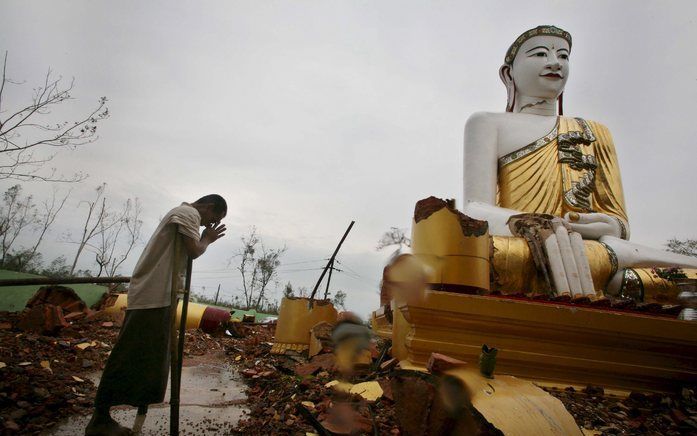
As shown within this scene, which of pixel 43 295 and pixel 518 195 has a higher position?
pixel 518 195

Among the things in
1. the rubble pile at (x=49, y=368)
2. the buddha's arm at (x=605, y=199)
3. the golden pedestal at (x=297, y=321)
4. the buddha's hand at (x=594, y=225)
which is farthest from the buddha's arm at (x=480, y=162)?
the rubble pile at (x=49, y=368)

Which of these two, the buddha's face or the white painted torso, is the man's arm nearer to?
the white painted torso

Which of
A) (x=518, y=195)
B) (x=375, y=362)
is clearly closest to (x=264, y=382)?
(x=375, y=362)

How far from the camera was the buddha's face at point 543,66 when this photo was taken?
4.87 meters

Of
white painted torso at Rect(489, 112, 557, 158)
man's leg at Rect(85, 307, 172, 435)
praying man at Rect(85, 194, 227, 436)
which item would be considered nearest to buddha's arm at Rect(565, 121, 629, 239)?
white painted torso at Rect(489, 112, 557, 158)

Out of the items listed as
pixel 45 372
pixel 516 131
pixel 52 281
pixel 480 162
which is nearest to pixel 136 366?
pixel 52 281

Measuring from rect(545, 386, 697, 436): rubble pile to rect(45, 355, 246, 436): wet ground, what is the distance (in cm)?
187

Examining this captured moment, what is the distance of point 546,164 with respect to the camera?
14.8 ft

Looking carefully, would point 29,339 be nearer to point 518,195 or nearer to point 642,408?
point 642,408

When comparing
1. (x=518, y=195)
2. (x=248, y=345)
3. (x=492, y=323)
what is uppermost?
(x=518, y=195)

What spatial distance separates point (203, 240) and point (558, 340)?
2.35m

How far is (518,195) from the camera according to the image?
445cm

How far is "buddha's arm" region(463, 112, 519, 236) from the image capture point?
4355 mm

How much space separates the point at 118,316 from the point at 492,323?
5.58m
